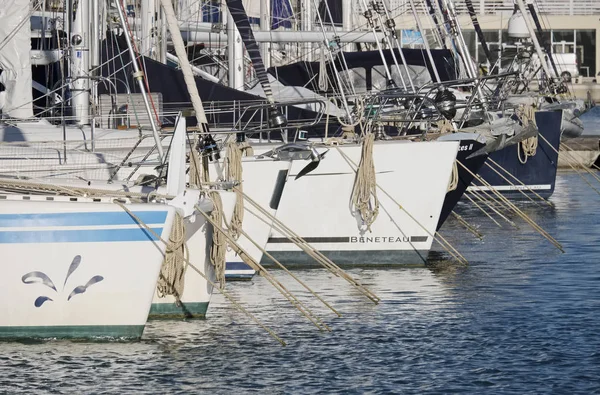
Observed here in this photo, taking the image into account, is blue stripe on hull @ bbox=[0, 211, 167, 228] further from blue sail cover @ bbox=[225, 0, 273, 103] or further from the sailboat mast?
blue sail cover @ bbox=[225, 0, 273, 103]

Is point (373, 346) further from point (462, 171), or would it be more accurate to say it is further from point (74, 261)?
point (462, 171)

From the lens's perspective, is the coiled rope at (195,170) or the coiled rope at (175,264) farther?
the coiled rope at (195,170)

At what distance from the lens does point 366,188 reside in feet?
59.7

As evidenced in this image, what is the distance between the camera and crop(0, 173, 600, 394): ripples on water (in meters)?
11.7

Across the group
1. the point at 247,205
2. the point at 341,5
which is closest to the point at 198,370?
the point at 247,205

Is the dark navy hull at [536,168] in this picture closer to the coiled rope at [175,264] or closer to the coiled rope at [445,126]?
the coiled rope at [445,126]

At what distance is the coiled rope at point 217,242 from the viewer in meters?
13.4

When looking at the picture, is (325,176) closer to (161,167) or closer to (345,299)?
(345,299)

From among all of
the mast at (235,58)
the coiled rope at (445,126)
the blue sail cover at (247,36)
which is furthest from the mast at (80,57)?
the coiled rope at (445,126)

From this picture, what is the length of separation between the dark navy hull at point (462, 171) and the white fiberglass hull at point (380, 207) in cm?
145

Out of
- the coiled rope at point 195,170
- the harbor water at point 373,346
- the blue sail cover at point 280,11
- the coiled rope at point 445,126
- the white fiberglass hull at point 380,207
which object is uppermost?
the blue sail cover at point 280,11

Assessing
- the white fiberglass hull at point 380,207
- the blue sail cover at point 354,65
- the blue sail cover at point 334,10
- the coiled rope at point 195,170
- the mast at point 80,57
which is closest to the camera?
the coiled rope at point 195,170

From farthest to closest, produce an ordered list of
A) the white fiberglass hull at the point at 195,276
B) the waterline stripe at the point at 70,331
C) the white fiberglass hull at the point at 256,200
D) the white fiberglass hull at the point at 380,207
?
the white fiberglass hull at the point at 380,207
the white fiberglass hull at the point at 256,200
the white fiberglass hull at the point at 195,276
the waterline stripe at the point at 70,331

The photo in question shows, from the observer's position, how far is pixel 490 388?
1155 cm
